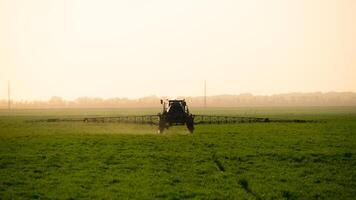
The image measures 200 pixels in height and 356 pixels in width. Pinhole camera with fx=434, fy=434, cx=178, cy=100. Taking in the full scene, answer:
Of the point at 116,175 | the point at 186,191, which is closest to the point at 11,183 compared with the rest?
the point at 116,175

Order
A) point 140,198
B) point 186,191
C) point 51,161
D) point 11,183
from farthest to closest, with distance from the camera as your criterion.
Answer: point 51,161 → point 11,183 → point 186,191 → point 140,198

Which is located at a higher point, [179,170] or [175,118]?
[175,118]

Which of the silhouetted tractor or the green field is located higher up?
the silhouetted tractor

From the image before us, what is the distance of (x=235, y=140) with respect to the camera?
1239 inches

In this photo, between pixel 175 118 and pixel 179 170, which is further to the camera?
pixel 175 118

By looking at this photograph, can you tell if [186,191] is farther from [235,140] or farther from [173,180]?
[235,140]

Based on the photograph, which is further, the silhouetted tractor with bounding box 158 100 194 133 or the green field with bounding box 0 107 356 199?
the silhouetted tractor with bounding box 158 100 194 133

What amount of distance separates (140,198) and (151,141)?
1569 cm

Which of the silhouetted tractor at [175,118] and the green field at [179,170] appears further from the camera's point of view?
the silhouetted tractor at [175,118]

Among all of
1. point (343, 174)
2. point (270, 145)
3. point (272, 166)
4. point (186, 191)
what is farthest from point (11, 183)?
point (270, 145)

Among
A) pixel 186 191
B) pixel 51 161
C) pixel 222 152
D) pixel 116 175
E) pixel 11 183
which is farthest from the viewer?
pixel 222 152

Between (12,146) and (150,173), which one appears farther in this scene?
(12,146)

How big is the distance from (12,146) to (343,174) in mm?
20893

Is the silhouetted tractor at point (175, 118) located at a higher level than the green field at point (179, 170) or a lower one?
higher
